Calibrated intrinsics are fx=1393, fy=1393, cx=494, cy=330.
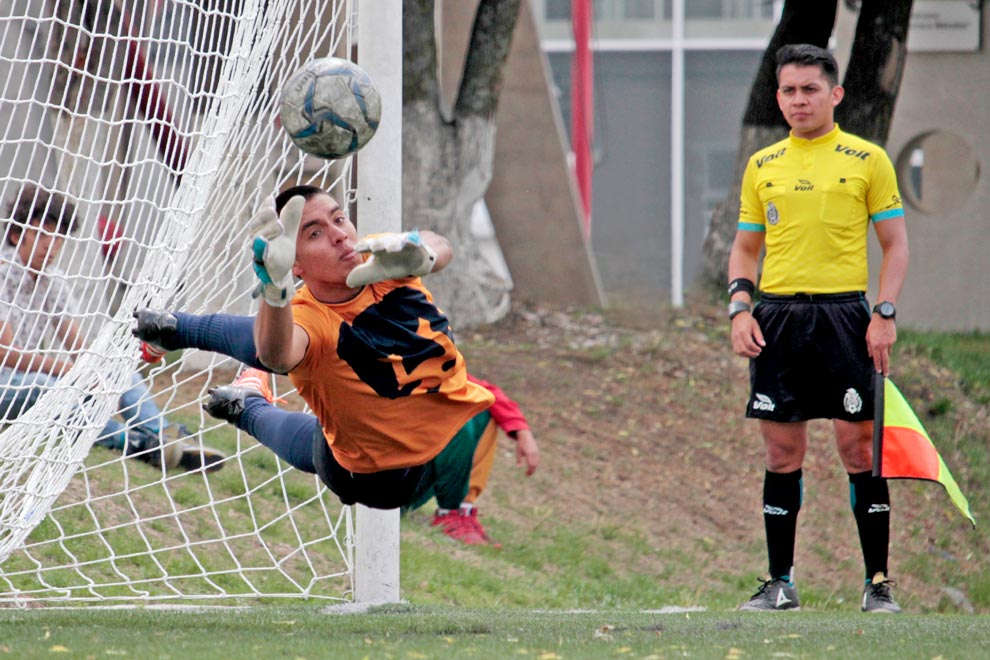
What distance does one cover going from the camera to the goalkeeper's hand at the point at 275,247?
3.61 meters

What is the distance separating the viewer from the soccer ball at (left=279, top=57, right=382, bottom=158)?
4.51 meters

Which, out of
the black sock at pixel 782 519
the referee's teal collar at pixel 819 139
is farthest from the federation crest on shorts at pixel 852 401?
the referee's teal collar at pixel 819 139

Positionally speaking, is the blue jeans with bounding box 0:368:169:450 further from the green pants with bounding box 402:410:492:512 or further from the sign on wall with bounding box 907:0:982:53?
the sign on wall with bounding box 907:0:982:53

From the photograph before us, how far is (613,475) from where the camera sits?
9273mm

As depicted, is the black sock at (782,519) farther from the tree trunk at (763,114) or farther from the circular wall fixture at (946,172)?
the circular wall fixture at (946,172)

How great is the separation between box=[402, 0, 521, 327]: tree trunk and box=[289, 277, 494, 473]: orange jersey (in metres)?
6.24

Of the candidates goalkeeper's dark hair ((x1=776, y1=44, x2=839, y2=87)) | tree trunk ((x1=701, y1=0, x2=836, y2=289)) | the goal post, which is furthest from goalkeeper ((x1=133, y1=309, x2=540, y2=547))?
tree trunk ((x1=701, y1=0, x2=836, y2=289))

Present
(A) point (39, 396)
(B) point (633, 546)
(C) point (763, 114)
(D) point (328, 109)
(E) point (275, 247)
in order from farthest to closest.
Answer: (C) point (763, 114) → (B) point (633, 546) → (A) point (39, 396) → (D) point (328, 109) → (E) point (275, 247)

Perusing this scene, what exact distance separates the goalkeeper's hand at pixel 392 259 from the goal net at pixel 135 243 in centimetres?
152

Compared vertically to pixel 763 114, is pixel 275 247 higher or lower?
lower

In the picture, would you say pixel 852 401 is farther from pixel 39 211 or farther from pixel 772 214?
pixel 39 211

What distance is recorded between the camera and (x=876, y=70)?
11.6 metres

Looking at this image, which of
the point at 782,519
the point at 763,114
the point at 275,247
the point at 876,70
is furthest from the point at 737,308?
the point at 876,70

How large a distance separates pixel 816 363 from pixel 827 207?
1.94 feet
